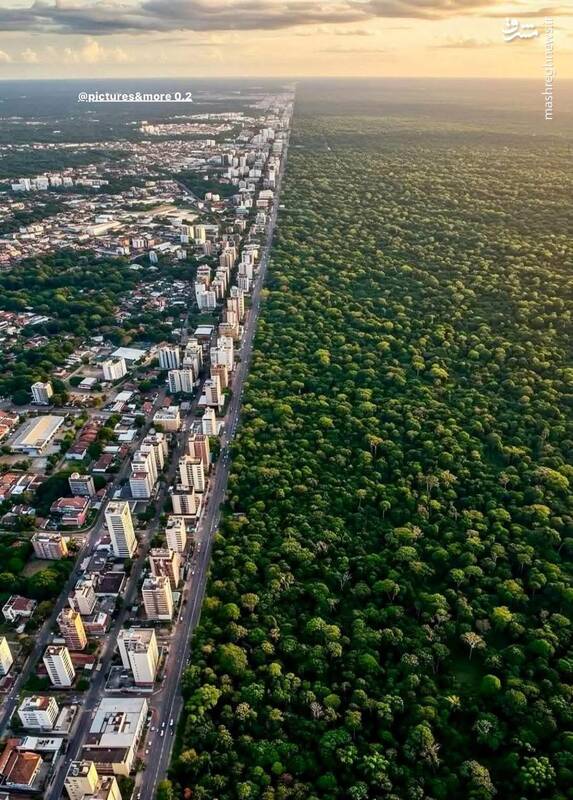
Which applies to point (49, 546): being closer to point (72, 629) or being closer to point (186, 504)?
point (72, 629)

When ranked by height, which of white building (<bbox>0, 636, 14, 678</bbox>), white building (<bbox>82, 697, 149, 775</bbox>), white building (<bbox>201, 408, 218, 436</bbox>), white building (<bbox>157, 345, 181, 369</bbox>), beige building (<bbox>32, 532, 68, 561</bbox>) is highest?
white building (<bbox>157, 345, 181, 369</bbox>)

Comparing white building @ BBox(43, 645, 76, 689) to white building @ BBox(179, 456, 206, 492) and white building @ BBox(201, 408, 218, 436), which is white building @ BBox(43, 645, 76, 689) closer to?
white building @ BBox(179, 456, 206, 492)

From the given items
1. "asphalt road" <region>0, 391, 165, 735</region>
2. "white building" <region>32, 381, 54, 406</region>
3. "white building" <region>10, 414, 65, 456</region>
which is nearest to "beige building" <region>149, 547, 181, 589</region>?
"asphalt road" <region>0, 391, 165, 735</region>

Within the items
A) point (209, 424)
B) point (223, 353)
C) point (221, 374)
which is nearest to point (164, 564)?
point (209, 424)

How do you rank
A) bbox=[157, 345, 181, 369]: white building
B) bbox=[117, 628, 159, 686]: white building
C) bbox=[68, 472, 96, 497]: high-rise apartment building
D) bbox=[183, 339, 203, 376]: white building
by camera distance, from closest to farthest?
bbox=[117, 628, 159, 686]: white building → bbox=[68, 472, 96, 497]: high-rise apartment building → bbox=[183, 339, 203, 376]: white building → bbox=[157, 345, 181, 369]: white building

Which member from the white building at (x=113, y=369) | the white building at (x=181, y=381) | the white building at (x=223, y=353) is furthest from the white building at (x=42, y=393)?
the white building at (x=223, y=353)

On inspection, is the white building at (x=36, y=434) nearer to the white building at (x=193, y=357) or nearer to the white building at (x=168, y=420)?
the white building at (x=168, y=420)

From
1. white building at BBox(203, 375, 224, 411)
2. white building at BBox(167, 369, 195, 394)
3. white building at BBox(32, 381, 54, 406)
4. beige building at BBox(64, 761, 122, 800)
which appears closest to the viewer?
beige building at BBox(64, 761, 122, 800)
